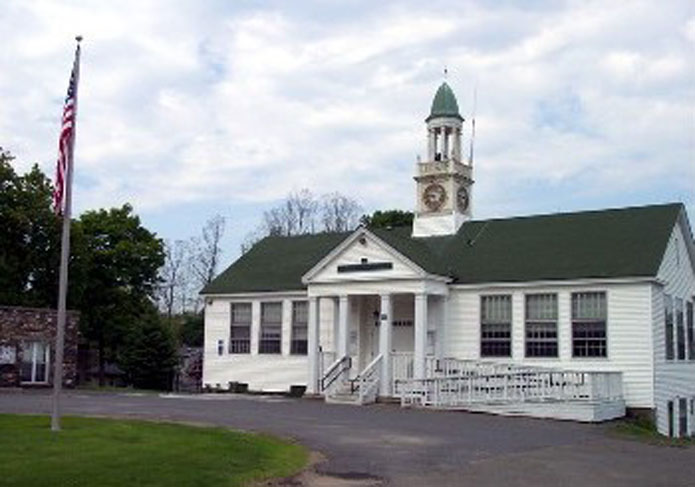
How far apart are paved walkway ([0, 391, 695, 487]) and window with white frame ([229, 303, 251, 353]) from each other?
843 centimetres

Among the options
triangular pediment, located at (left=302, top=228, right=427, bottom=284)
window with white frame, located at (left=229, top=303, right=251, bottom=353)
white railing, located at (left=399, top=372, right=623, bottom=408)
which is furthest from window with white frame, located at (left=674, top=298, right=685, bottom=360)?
window with white frame, located at (left=229, top=303, right=251, bottom=353)

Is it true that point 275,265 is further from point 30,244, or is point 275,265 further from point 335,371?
point 30,244

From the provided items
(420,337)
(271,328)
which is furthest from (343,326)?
(271,328)

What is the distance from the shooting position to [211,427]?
18828 millimetres

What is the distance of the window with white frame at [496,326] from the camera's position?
100 feet

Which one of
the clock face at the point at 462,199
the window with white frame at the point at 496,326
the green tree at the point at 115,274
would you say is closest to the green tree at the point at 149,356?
the green tree at the point at 115,274

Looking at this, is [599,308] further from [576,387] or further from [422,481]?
[422,481]

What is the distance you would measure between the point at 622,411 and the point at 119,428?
16175 millimetres

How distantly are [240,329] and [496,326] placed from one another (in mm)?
11089

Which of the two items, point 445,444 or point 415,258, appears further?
point 415,258

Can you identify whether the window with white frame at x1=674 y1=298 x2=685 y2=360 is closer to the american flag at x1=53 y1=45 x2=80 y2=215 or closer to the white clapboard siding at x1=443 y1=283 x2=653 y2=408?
the white clapboard siding at x1=443 y1=283 x2=653 y2=408

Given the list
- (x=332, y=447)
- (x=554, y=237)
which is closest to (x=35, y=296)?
(x=554, y=237)

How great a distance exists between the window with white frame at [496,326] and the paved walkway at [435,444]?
4796 mm

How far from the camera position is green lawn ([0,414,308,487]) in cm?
1176
